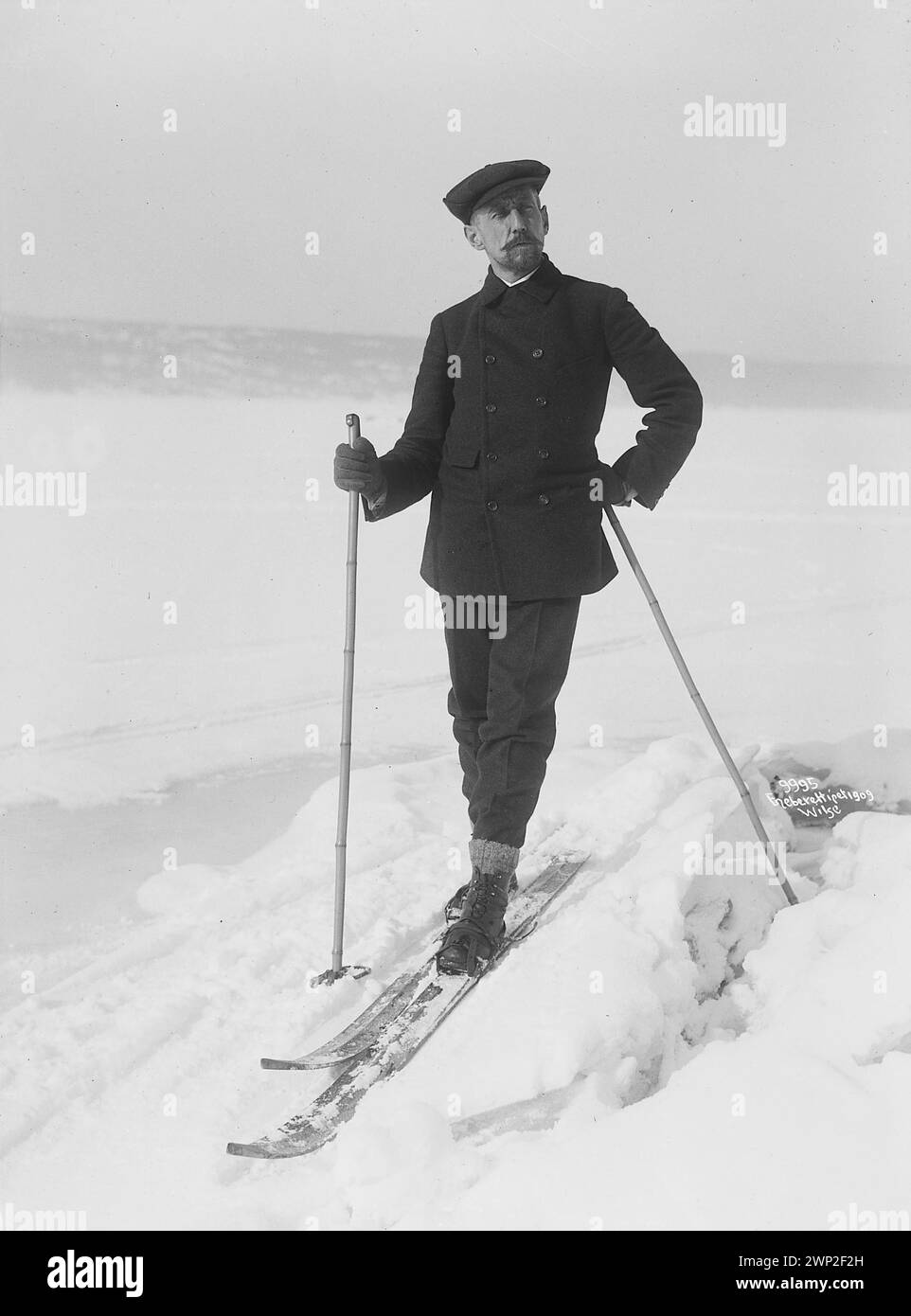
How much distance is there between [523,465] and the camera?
307 cm

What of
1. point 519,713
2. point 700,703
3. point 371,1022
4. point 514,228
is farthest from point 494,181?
point 371,1022

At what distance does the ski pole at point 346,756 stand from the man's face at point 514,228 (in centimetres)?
53

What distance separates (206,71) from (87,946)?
3.72 metres

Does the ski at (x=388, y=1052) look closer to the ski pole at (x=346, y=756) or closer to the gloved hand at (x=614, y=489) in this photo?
the ski pole at (x=346, y=756)

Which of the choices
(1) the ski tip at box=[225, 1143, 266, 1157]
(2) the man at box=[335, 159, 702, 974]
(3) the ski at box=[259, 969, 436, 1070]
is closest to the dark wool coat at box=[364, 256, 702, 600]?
(2) the man at box=[335, 159, 702, 974]

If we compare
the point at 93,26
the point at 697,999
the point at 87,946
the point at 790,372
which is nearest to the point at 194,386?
the point at 93,26

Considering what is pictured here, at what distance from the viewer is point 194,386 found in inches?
285

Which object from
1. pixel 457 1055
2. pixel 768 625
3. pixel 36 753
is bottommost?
pixel 457 1055

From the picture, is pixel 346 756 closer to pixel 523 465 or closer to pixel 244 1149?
pixel 523 465

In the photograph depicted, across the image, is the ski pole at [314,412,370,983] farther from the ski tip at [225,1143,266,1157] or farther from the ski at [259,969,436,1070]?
the ski tip at [225,1143,266,1157]

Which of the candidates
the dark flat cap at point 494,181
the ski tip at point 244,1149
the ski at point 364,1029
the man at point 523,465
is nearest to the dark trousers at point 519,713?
the man at point 523,465

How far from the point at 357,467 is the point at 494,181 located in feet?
2.42

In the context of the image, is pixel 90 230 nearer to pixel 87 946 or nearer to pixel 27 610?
pixel 27 610

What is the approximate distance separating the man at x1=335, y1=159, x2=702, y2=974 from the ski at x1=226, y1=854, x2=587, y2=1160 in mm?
144
